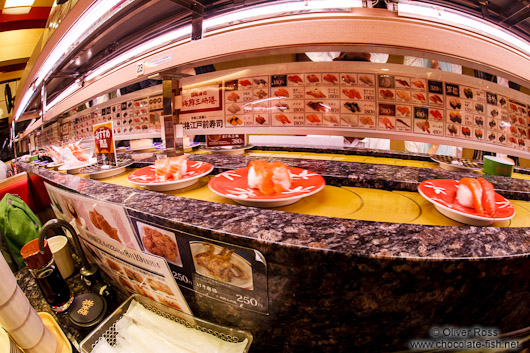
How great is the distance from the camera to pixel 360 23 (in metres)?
1.01

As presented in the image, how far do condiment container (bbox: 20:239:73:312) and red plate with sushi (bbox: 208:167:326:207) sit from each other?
3.20 ft

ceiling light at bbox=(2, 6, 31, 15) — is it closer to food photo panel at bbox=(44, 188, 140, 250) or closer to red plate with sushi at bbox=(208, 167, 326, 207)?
food photo panel at bbox=(44, 188, 140, 250)

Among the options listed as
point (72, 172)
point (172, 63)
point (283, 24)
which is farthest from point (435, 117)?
point (72, 172)

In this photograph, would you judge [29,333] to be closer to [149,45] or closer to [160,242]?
[160,242]

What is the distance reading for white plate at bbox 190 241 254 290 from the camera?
633 millimetres

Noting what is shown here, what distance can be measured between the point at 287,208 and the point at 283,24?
94 cm

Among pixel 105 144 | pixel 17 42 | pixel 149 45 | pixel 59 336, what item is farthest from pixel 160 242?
pixel 17 42

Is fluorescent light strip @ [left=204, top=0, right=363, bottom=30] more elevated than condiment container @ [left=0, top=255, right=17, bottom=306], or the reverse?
fluorescent light strip @ [left=204, top=0, right=363, bottom=30]

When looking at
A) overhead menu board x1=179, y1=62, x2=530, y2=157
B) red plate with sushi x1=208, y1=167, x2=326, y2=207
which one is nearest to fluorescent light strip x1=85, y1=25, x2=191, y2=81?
overhead menu board x1=179, y1=62, x2=530, y2=157

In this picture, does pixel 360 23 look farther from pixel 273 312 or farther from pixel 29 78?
pixel 29 78

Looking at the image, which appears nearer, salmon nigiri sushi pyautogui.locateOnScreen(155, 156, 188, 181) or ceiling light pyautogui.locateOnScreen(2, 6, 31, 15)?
salmon nigiri sushi pyautogui.locateOnScreen(155, 156, 188, 181)

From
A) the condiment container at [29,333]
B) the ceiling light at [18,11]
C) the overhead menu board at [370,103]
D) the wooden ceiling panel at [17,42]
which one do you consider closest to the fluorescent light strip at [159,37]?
the overhead menu board at [370,103]

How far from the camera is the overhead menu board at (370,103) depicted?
1.63 meters

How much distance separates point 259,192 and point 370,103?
4.47ft
